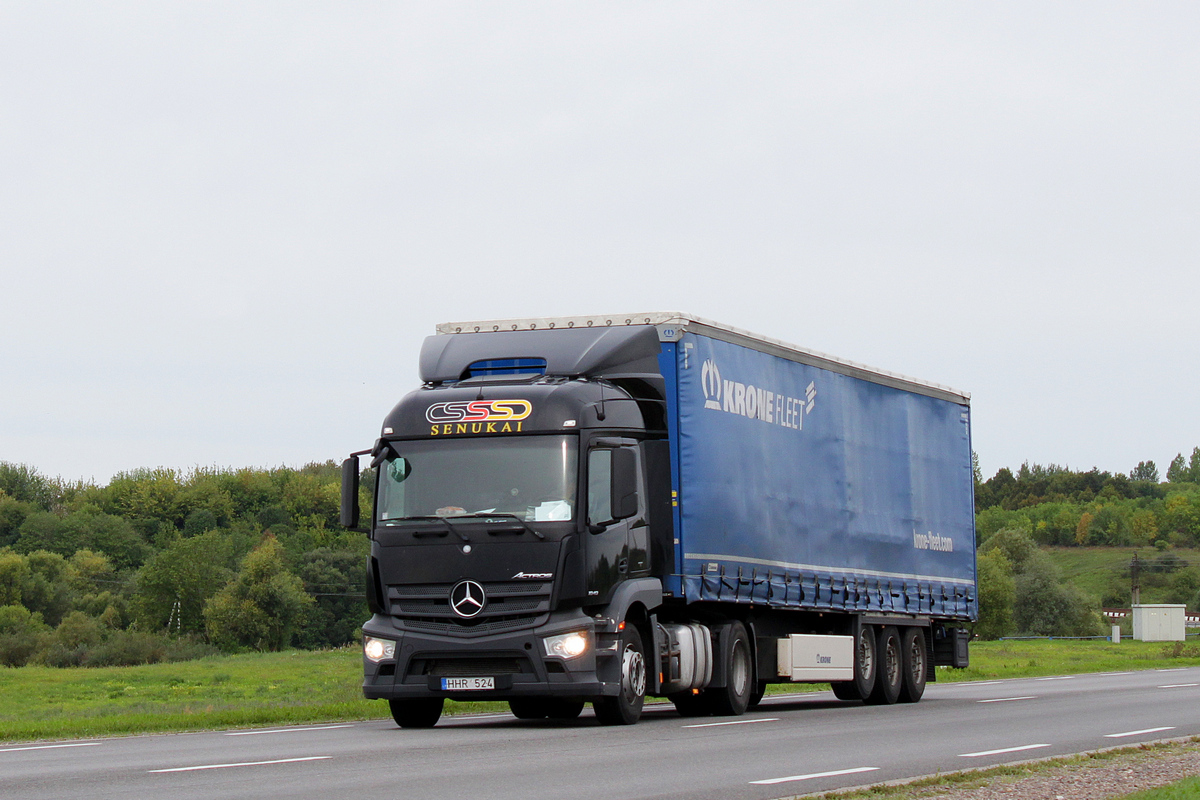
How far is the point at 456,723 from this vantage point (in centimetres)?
1809

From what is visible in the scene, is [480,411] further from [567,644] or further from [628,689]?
[628,689]

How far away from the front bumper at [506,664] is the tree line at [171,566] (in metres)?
69.1

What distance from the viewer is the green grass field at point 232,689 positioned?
18.5m

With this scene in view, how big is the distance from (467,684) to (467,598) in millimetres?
870

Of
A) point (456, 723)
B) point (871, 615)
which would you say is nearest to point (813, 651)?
point (871, 615)

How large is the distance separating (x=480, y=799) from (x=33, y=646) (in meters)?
84.7

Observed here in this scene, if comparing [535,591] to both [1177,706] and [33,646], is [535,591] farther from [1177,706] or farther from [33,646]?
[33,646]

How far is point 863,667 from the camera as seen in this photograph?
22.1 m

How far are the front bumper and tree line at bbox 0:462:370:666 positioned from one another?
69056 millimetres

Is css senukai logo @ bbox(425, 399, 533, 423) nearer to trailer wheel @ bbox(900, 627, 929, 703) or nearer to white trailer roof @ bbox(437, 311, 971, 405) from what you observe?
white trailer roof @ bbox(437, 311, 971, 405)

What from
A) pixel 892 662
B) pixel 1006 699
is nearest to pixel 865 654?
pixel 892 662

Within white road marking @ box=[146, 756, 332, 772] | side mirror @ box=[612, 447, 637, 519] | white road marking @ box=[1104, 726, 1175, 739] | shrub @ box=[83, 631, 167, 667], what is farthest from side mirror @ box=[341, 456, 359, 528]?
shrub @ box=[83, 631, 167, 667]

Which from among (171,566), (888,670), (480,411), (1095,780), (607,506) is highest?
(171,566)

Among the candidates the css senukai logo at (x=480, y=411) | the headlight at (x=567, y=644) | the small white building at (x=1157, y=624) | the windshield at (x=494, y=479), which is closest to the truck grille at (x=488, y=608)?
the headlight at (x=567, y=644)
